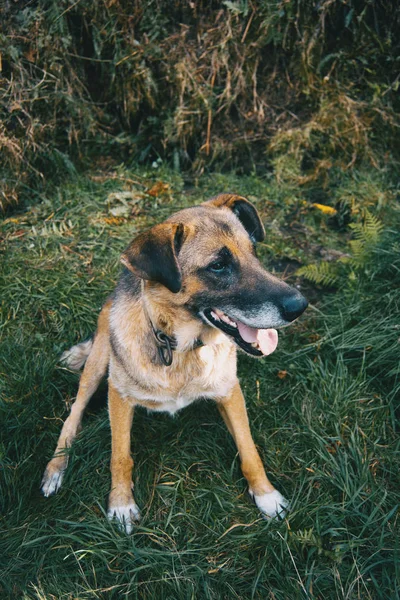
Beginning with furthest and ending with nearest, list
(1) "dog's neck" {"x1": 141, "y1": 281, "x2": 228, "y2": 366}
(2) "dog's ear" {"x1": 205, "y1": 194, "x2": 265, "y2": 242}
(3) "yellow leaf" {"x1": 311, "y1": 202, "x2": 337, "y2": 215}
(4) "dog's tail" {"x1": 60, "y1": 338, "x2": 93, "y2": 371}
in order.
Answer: (3) "yellow leaf" {"x1": 311, "y1": 202, "x2": 337, "y2": 215}
(4) "dog's tail" {"x1": 60, "y1": 338, "x2": 93, "y2": 371}
(2) "dog's ear" {"x1": 205, "y1": 194, "x2": 265, "y2": 242}
(1) "dog's neck" {"x1": 141, "y1": 281, "x2": 228, "y2": 366}

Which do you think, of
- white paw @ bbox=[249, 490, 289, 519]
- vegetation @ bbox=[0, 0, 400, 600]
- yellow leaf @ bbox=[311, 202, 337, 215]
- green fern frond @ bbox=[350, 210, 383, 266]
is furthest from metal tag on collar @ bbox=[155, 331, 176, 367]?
yellow leaf @ bbox=[311, 202, 337, 215]

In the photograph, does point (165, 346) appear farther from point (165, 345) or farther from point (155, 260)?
point (155, 260)

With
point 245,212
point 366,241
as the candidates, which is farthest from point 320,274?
point 245,212

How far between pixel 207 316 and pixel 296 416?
4.06 ft

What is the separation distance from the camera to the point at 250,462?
3160 millimetres

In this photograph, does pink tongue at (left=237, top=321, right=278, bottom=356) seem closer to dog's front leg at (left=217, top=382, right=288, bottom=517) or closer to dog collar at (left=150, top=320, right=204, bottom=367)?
dog collar at (left=150, top=320, right=204, bottom=367)

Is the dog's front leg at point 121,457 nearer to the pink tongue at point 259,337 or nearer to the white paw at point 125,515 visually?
the white paw at point 125,515

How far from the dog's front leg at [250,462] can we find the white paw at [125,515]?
745 millimetres

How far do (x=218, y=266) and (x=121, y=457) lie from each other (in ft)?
4.66

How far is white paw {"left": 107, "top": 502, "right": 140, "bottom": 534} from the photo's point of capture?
2.97m

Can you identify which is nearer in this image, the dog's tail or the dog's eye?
the dog's eye

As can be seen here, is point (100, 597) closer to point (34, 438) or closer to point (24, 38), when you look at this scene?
point (34, 438)

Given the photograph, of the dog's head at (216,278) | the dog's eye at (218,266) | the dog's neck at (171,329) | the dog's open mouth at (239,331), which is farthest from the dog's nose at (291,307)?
the dog's neck at (171,329)

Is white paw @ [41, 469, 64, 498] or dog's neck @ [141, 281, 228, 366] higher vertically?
dog's neck @ [141, 281, 228, 366]
